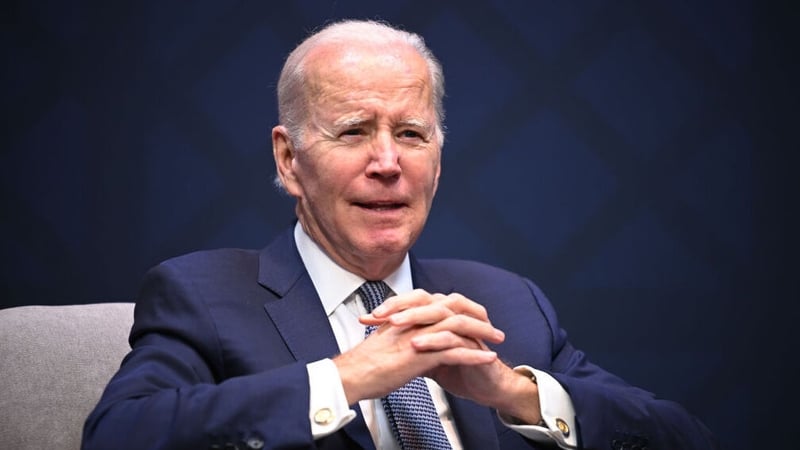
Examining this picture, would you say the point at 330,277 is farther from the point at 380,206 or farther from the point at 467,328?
the point at 467,328

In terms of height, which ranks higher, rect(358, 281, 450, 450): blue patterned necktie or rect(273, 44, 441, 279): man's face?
rect(273, 44, 441, 279): man's face

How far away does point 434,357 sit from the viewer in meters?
1.67

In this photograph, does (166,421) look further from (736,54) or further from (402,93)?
(736,54)

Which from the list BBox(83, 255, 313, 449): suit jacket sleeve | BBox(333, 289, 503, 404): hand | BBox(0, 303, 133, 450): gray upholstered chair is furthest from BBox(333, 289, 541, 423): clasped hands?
BBox(0, 303, 133, 450): gray upholstered chair

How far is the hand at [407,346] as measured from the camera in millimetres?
1627

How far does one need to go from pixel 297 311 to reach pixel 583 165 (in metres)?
1.25

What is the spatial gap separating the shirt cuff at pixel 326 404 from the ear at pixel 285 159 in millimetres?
550

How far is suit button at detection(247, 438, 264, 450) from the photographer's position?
155 cm

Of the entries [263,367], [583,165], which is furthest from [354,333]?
[583,165]

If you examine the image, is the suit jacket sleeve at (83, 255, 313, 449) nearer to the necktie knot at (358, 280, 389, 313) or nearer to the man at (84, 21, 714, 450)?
the man at (84, 21, 714, 450)

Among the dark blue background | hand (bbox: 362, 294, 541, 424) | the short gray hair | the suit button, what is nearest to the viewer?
the suit button

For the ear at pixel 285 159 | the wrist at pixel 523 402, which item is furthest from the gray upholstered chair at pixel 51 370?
the wrist at pixel 523 402

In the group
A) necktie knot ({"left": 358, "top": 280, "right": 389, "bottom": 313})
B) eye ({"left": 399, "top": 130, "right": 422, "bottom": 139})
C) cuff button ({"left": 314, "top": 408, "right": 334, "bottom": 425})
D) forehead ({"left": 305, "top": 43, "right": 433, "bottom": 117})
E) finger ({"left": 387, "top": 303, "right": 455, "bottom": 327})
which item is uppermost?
forehead ({"left": 305, "top": 43, "right": 433, "bottom": 117})

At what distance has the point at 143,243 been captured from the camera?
106 inches
